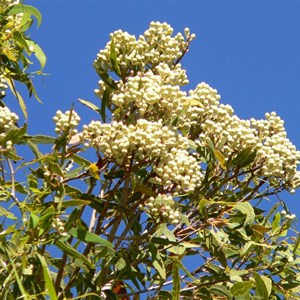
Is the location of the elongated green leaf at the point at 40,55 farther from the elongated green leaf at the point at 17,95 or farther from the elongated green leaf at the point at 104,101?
the elongated green leaf at the point at 104,101

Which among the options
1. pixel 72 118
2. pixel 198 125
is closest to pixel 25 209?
pixel 72 118

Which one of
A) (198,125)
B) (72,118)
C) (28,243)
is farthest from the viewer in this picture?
(198,125)

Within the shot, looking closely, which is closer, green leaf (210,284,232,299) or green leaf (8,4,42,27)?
green leaf (210,284,232,299)

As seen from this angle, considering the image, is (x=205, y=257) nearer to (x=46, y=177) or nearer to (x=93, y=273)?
(x=93, y=273)

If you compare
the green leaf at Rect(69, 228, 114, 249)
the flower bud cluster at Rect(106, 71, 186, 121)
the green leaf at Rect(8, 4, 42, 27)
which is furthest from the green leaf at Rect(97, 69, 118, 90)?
the green leaf at Rect(69, 228, 114, 249)

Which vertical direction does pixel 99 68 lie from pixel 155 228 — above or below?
above

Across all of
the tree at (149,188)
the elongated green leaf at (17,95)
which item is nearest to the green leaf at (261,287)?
the tree at (149,188)

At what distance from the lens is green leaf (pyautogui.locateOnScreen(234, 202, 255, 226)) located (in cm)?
327

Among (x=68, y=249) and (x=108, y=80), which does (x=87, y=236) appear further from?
(x=108, y=80)

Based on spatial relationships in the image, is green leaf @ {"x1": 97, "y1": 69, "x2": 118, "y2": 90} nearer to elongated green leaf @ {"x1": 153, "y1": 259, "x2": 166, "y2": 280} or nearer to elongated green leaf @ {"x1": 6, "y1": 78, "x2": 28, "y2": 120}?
elongated green leaf @ {"x1": 6, "y1": 78, "x2": 28, "y2": 120}

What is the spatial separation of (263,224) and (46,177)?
86cm

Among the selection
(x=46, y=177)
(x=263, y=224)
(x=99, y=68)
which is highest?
(x=99, y=68)

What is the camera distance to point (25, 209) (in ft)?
10.0

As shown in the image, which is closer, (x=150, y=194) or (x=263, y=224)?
(x=150, y=194)
